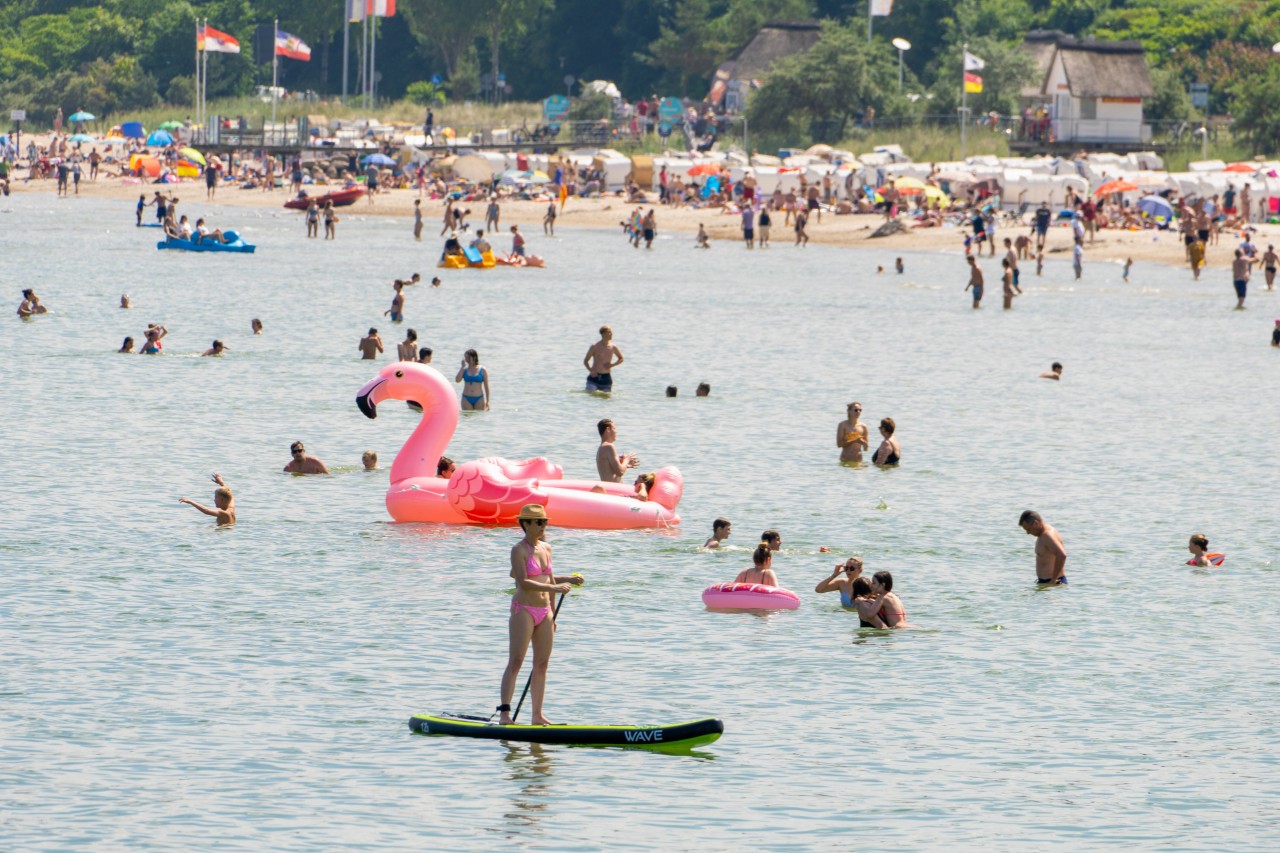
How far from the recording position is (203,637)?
20.4 meters

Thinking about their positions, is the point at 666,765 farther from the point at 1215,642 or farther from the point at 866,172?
the point at 866,172

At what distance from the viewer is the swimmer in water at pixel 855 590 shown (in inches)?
832

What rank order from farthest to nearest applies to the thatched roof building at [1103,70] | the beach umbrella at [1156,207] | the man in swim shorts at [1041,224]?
the thatched roof building at [1103,70] < the beach umbrella at [1156,207] < the man in swim shorts at [1041,224]

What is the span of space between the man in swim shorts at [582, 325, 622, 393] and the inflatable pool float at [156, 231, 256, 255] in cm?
3601

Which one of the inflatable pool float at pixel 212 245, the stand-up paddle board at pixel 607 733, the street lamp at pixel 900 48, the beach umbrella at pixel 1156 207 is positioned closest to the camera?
the stand-up paddle board at pixel 607 733

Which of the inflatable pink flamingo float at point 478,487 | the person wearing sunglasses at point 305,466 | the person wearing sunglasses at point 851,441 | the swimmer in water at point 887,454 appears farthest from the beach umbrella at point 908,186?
the inflatable pink flamingo float at point 478,487

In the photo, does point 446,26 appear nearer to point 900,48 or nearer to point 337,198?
point 337,198

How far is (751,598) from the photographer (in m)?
21.7

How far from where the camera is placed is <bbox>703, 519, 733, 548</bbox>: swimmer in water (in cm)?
2370

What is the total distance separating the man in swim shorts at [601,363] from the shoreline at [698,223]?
3715 centimetres

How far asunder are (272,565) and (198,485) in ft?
17.9

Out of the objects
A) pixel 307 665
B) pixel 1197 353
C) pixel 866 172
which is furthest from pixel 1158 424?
pixel 866 172

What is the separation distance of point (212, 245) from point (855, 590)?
55155 mm

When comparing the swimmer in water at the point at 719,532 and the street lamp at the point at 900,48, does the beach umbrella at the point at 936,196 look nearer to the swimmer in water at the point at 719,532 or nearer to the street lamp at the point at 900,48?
the street lamp at the point at 900,48
